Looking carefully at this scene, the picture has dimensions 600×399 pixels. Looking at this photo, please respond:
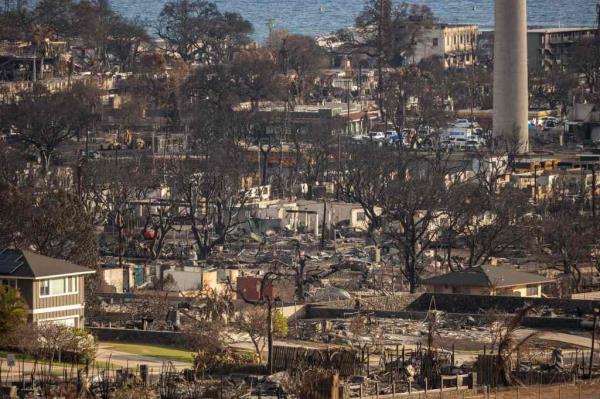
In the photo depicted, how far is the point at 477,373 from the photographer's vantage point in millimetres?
30031

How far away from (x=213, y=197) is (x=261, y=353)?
18.1m

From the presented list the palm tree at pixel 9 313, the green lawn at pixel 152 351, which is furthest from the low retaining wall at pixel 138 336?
the palm tree at pixel 9 313

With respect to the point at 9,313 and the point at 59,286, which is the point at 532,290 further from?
the point at 9,313

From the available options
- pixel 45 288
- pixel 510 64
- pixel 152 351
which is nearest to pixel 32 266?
pixel 45 288

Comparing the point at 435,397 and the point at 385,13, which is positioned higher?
the point at 385,13

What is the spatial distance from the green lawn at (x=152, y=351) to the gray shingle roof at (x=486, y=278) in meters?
6.64

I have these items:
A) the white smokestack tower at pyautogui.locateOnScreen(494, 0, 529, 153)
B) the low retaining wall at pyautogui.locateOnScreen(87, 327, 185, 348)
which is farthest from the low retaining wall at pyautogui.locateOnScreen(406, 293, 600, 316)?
the white smokestack tower at pyautogui.locateOnScreen(494, 0, 529, 153)

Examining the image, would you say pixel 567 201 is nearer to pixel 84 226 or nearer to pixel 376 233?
pixel 376 233

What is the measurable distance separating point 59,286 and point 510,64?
3504 cm

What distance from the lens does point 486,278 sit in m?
38.4

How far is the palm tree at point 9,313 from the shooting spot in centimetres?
3172

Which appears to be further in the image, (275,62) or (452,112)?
(275,62)

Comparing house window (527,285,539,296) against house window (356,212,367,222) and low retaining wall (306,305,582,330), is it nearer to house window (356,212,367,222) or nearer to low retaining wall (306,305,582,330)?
low retaining wall (306,305,582,330)

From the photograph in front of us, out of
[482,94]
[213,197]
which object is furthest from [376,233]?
[482,94]
